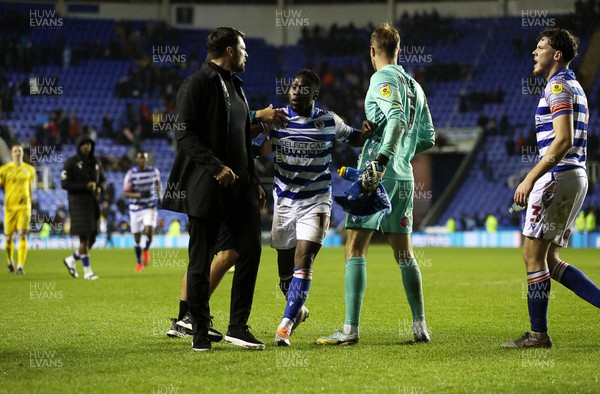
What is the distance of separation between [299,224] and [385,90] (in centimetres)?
123

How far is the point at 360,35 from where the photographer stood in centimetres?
3994

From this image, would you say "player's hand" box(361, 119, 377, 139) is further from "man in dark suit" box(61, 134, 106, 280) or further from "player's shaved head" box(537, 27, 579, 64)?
"man in dark suit" box(61, 134, 106, 280)

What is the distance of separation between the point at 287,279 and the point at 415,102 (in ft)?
6.04

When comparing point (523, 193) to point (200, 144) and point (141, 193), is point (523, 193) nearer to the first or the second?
point (200, 144)

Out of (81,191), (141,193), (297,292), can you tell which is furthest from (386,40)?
(141,193)

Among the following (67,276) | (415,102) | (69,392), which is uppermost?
(415,102)

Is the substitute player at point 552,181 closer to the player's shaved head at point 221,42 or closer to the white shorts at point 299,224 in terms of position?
the white shorts at point 299,224

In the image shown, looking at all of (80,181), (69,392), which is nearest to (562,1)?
(80,181)

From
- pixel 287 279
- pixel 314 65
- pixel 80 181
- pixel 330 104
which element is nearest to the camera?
pixel 287 279

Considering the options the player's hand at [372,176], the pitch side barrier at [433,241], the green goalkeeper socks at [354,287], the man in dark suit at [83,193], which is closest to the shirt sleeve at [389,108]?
the player's hand at [372,176]

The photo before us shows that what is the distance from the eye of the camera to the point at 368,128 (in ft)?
22.8

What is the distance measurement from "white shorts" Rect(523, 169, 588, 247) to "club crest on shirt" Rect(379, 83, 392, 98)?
1.30 m

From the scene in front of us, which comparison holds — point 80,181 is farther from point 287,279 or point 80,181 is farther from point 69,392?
point 69,392

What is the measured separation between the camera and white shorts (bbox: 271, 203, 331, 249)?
276 inches
